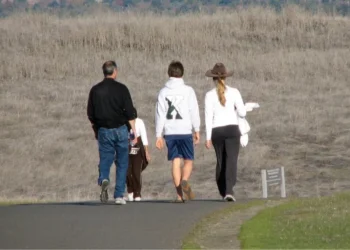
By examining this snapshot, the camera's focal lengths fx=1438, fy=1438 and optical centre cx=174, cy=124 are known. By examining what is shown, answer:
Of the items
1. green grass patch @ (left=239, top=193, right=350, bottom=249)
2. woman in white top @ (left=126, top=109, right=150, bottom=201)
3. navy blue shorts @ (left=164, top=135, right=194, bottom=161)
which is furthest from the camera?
woman in white top @ (left=126, top=109, right=150, bottom=201)

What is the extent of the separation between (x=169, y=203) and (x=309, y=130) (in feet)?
69.7

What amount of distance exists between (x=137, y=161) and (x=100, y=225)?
5921mm

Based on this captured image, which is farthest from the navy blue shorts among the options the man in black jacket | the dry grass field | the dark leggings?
the dry grass field

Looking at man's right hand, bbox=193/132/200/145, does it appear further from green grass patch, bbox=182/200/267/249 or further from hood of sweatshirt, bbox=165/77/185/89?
green grass patch, bbox=182/200/267/249

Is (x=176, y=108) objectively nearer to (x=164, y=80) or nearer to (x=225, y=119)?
(x=225, y=119)

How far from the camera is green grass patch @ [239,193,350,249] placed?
14.0 metres

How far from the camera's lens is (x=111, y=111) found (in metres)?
18.3

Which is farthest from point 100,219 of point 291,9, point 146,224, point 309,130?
point 291,9

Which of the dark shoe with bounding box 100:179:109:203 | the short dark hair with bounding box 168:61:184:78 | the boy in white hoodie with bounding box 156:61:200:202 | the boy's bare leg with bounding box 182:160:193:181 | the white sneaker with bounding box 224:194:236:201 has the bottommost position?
the white sneaker with bounding box 224:194:236:201

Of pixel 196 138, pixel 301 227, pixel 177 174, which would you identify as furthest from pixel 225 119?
pixel 301 227

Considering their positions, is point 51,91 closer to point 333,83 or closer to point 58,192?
point 333,83

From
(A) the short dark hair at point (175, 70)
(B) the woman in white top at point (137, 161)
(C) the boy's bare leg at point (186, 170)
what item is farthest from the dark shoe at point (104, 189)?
(B) the woman in white top at point (137, 161)

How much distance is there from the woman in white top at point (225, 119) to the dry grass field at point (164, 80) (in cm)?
1124

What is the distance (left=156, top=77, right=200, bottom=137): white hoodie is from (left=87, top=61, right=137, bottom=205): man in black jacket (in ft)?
2.27
